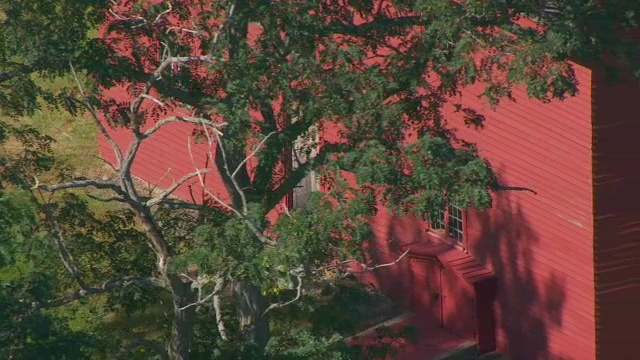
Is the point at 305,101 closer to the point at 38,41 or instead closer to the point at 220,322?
the point at 38,41

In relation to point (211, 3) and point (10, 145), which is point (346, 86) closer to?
point (211, 3)

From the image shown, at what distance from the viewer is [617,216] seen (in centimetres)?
2534

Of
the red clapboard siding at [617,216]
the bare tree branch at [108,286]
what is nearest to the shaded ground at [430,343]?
the red clapboard siding at [617,216]

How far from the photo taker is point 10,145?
112ft

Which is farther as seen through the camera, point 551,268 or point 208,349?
point 551,268

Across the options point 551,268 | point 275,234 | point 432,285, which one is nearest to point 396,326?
point 432,285

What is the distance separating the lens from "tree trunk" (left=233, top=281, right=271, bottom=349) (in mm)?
24109

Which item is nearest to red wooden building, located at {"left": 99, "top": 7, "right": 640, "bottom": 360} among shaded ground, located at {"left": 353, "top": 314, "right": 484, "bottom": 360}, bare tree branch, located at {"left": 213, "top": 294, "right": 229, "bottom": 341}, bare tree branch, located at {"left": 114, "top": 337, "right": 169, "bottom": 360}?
shaded ground, located at {"left": 353, "top": 314, "right": 484, "bottom": 360}

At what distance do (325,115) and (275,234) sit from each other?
5.68 ft

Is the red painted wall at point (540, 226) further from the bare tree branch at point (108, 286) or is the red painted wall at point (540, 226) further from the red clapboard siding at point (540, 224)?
the bare tree branch at point (108, 286)

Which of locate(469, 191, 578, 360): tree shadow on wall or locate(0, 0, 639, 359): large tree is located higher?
locate(0, 0, 639, 359): large tree

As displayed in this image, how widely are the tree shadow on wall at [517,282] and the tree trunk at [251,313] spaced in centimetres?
477

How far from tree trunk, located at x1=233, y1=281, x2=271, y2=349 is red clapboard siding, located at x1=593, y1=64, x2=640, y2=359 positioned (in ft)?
17.4

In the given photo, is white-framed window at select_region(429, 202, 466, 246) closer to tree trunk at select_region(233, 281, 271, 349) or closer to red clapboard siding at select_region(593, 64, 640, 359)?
red clapboard siding at select_region(593, 64, 640, 359)
